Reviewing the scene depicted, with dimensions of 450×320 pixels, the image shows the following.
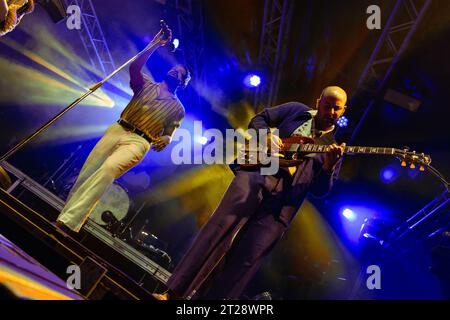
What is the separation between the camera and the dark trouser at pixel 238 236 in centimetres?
274

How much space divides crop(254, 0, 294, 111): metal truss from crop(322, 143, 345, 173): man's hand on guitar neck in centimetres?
434

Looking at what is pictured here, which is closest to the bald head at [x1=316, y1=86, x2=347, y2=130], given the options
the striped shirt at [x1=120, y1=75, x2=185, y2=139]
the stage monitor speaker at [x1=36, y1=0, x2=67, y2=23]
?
the striped shirt at [x1=120, y1=75, x2=185, y2=139]

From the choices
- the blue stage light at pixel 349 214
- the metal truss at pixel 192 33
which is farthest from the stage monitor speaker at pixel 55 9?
the blue stage light at pixel 349 214

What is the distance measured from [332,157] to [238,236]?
1.23m

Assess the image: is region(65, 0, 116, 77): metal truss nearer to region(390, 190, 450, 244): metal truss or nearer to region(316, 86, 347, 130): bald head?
region(316, 86, 347, 130): bald head

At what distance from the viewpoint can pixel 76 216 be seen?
3078 mm

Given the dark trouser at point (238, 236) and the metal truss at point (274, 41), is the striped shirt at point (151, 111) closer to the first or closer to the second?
the dark trouser at point (238, 236)

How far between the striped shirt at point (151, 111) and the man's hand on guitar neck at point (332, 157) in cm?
202

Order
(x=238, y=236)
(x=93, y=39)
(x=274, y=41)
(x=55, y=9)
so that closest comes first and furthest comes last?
(x=238, y=236) < (x=55, y=9) < (x=274, y=41) < (x=93, y=39)

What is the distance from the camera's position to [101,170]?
3.39m

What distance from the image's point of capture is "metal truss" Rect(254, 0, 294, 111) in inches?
265

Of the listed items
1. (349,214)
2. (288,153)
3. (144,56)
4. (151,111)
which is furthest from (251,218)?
(349,214)

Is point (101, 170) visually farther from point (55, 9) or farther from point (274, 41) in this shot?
point (274, 41)

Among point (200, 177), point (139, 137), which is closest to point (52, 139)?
point (200, 177)
